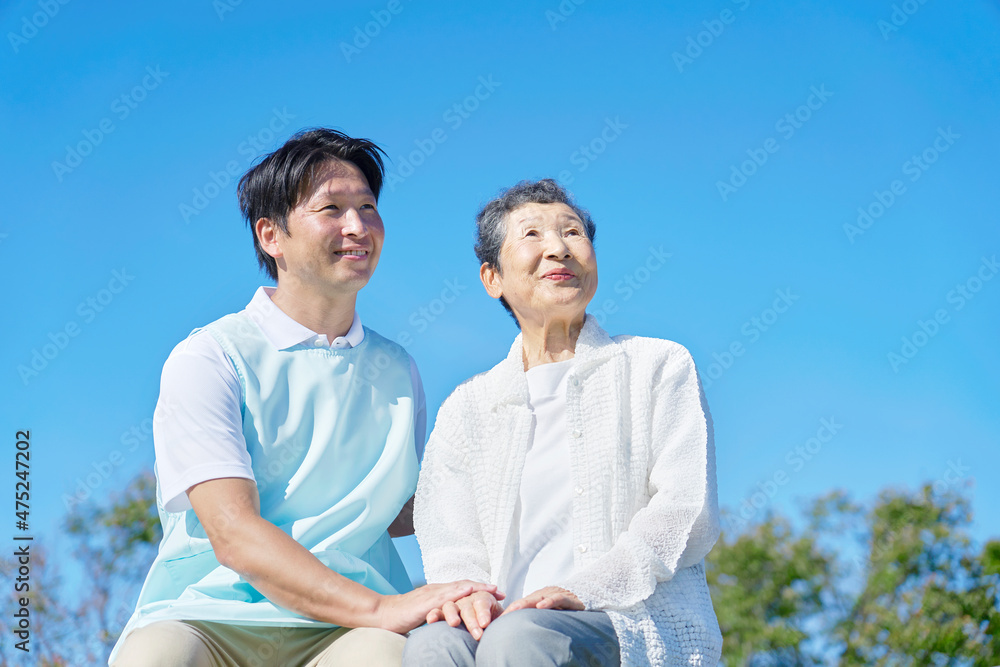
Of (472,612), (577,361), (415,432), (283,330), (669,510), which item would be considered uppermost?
(283,330)

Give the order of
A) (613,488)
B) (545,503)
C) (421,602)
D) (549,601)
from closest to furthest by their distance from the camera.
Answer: (549,601), (421,602), (613,488), (545,503)

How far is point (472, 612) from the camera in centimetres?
220

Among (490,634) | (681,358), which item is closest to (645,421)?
(681,358)

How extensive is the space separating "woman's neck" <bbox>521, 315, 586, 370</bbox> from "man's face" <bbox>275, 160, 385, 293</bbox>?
62 centimetres

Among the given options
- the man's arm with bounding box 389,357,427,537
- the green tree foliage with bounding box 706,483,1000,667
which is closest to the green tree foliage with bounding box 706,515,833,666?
the green tree foliage with bounding box 706,483,1000,667

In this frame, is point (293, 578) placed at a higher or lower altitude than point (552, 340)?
lower

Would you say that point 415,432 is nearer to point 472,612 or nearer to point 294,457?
point 294,457

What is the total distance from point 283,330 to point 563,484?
1091mm

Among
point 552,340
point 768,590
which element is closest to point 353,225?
point 552,340

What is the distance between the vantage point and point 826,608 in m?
13.1

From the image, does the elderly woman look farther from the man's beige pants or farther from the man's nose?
the man's nose

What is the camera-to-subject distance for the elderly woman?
2.14 metres

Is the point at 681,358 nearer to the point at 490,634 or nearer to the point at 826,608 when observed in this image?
the point at 490,634

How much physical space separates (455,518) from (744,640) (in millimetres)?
11324
